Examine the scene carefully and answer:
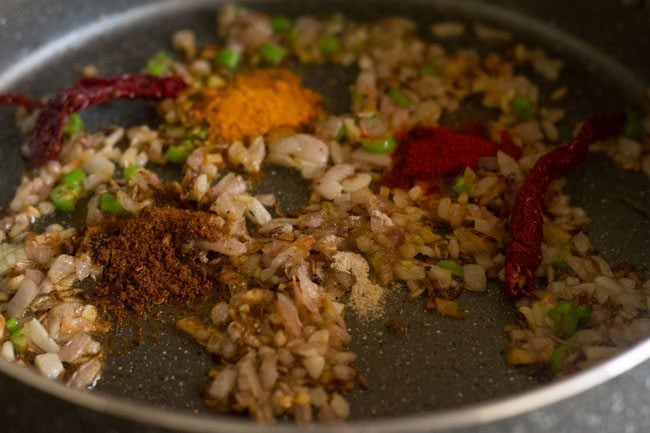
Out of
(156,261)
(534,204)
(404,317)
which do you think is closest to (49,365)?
(156,261)

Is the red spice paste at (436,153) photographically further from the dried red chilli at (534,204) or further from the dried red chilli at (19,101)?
the dried red chilli at (19,101)

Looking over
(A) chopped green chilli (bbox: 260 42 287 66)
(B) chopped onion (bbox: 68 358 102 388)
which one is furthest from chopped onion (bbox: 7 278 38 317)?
(A) chopped green chilli (bbox: 260 42 287 66)

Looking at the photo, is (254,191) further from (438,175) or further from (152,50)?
(152,50)

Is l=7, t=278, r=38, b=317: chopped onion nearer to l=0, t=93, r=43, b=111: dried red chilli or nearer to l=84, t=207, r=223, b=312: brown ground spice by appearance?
l=84, t=207, r=223, b=312: brown ground spice

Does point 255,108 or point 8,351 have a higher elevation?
point 255,108

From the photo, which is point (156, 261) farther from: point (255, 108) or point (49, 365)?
point (255, 108)

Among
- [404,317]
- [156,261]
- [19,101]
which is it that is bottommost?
[404,317]

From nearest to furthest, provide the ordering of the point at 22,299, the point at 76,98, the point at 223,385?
the point at 223,385, the point at 22,299, the point at 76,98

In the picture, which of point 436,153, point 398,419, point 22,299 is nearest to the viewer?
point 398,419

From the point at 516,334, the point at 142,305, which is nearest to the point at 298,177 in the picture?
the point at 142,305

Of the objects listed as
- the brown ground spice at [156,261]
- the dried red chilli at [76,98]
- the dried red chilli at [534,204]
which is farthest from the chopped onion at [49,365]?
the dried red chilli at [534,204]
